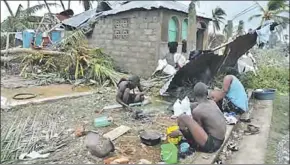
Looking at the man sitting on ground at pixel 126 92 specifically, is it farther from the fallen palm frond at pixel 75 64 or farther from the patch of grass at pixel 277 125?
the patch of grass at pixel 277 125

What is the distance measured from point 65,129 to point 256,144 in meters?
3.10

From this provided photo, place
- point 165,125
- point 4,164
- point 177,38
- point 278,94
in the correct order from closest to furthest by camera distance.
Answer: point 4,164
point 165,125
point 278,94
point 177,38

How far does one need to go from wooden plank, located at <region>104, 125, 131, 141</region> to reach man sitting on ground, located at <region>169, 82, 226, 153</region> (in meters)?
1.09

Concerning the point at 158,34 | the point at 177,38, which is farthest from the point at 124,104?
the point at 177,38

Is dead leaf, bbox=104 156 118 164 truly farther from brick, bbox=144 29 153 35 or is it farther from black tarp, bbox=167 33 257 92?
brick, bbox=144 29 153 35

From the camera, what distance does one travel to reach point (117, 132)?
486 centimetres

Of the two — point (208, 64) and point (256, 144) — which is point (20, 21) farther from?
point (256, 144)

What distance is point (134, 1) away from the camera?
38.9ft

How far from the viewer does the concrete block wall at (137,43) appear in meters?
10.5

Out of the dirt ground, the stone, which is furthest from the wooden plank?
the stone

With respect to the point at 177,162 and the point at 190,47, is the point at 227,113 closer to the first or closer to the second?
the point at 177,162

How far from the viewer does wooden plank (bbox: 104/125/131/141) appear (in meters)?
4.66

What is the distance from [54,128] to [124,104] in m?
1.74

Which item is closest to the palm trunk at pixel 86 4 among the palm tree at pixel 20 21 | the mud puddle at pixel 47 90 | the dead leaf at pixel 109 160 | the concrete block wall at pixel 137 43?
the palm tree at pixel 20 21
